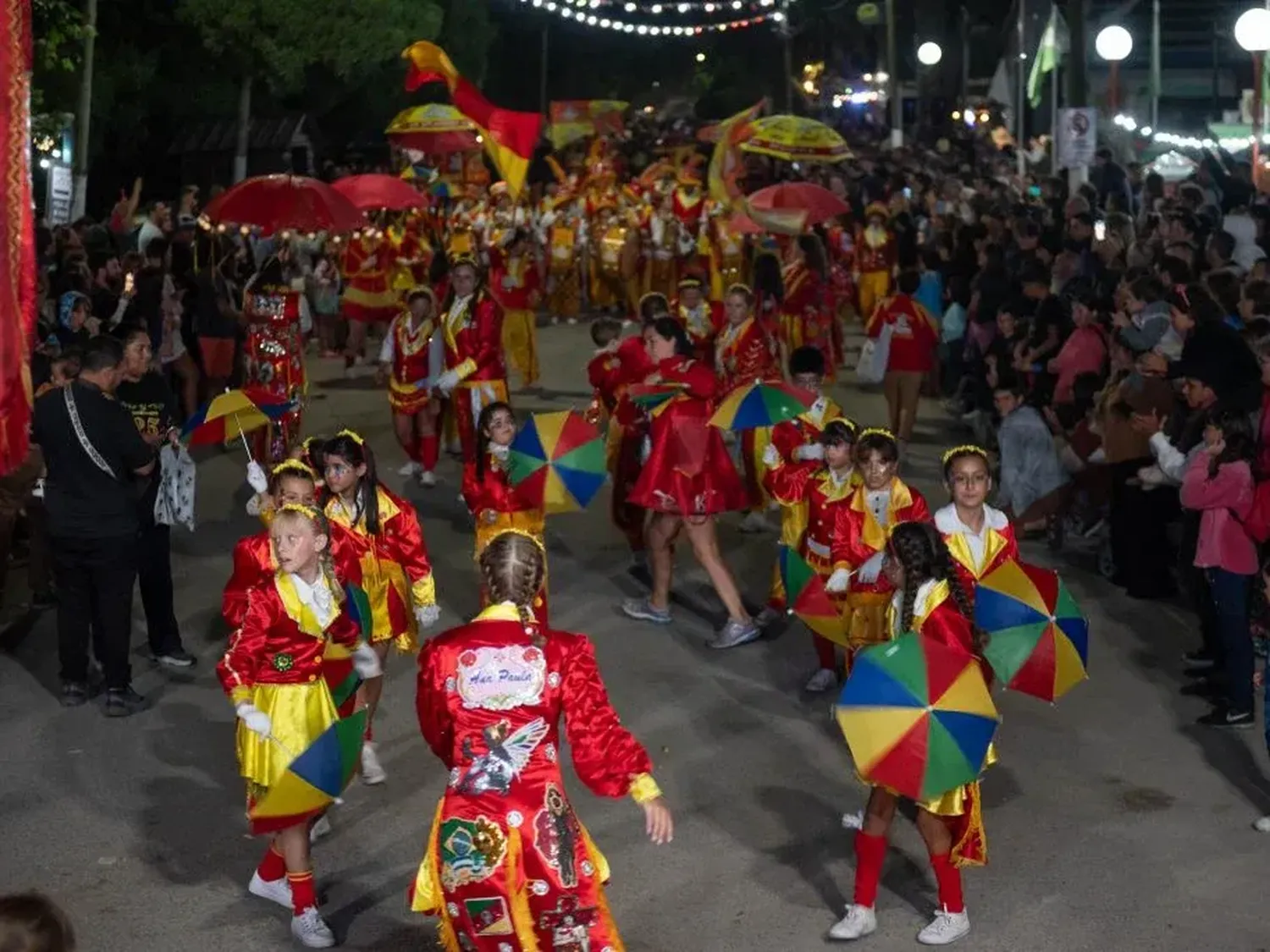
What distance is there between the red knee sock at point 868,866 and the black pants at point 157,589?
4831mm

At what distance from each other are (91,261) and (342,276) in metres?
6.74

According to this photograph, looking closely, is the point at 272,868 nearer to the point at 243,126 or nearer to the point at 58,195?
the point at 58,195

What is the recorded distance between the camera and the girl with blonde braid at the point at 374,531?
8.07 meters

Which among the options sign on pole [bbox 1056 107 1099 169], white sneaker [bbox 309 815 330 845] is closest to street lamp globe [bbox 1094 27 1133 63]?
sign on pole [bbox 1056 107 1099 169]

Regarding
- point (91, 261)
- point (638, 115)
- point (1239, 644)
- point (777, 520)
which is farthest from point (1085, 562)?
point (638, 115)

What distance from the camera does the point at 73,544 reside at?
939cm

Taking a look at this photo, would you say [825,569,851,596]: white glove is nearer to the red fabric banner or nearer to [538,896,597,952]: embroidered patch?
[538,896,597,952]: embroidered patch

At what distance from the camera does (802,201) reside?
18.1 metres

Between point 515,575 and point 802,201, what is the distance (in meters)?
13.0

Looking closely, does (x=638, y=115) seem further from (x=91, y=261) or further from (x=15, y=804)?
(x=15, y=804)

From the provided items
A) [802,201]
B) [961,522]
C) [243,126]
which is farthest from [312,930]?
[243,126]

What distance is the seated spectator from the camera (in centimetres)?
1250

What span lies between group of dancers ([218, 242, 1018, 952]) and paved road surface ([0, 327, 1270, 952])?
0.25m

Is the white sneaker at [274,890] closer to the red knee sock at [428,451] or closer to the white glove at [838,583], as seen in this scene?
the white glove at [838,583]
